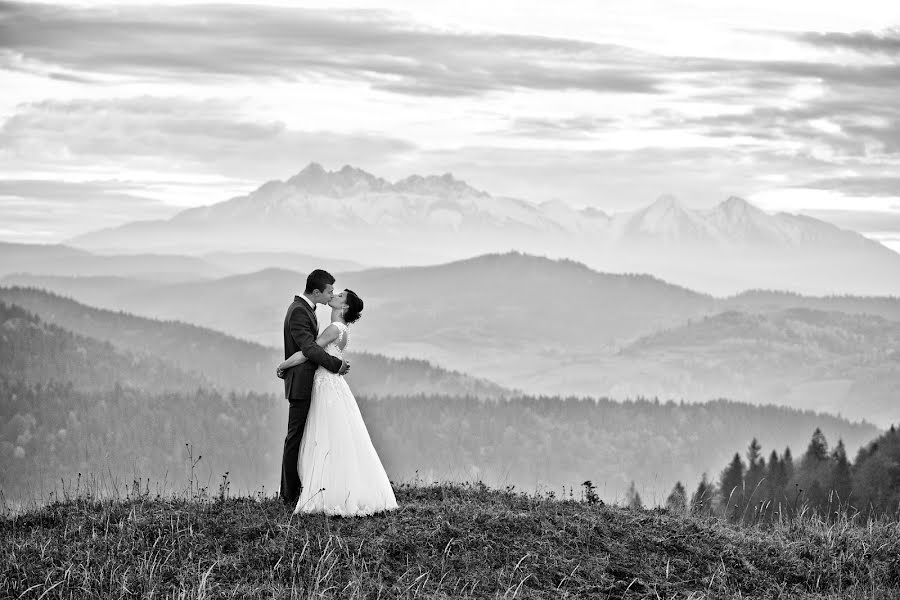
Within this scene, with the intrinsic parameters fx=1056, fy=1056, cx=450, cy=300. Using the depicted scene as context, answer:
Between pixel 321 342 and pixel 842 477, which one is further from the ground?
pixel 321 342

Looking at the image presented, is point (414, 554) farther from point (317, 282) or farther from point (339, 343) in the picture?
point (317, 282)

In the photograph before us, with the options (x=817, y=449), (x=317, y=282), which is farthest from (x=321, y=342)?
(x=817, y=449)

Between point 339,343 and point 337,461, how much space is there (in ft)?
6.21

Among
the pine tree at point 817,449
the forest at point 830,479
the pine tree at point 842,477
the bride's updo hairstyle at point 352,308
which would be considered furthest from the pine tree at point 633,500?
the pine tree at point 817,449

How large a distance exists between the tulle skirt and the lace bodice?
0.39 m

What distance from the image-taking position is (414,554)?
1462 cm

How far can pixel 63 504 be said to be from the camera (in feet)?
56.1

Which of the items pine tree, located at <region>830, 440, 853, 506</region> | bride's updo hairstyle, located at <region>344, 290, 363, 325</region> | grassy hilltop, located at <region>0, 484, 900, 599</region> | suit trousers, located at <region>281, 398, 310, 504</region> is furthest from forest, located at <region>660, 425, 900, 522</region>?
bride's updo hairstyle, located at <region>344, 290, 363, 325</region>

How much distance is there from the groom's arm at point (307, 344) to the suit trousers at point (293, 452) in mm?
837

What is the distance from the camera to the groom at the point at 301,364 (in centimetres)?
1673

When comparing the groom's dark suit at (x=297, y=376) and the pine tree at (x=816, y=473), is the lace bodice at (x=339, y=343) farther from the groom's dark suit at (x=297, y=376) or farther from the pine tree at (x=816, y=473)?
the pine tree at (x=816, y=473)

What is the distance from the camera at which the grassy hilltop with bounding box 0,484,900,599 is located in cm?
1347

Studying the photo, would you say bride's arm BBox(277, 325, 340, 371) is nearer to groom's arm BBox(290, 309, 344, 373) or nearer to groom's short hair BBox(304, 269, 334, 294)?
groom's arm BBox(290, 309, 344, 373)


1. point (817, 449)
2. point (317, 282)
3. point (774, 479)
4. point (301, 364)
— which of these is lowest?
point (774, 479)
